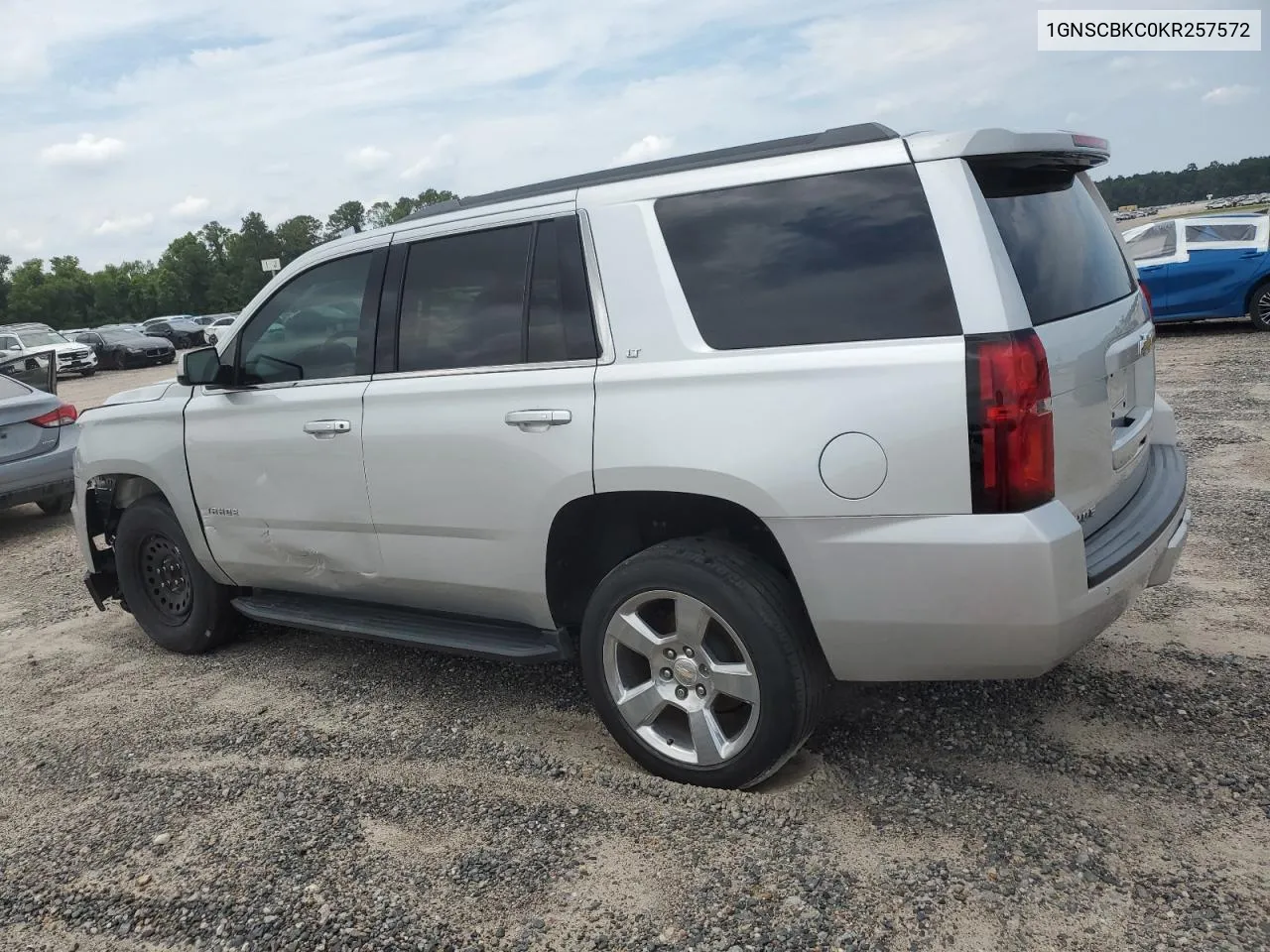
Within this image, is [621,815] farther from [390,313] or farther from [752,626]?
[390,313]

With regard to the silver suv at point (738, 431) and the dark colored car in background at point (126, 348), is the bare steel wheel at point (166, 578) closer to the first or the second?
the silver suv at point (738, 431)

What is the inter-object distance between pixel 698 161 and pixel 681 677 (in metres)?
1.63

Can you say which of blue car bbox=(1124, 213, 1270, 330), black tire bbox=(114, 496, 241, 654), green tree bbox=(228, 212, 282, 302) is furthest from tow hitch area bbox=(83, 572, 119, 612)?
green tree bbox=(228, 212, 282, 302)

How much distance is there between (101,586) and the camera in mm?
5145

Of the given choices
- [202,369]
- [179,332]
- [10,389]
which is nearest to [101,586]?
[202,369]

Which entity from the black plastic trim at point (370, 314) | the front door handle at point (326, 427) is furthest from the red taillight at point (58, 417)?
the black plastic trim at point (370, 314)

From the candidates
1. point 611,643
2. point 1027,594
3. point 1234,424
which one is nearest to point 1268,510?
point 1234,424

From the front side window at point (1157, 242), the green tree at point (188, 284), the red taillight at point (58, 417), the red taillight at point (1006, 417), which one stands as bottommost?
the red taillight at point (58, 417)

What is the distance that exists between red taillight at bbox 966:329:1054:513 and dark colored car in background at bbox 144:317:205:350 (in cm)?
4400

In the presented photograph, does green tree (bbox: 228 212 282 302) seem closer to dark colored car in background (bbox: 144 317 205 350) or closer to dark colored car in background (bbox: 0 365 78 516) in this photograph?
dark colored car in background (bbox: 144 317 205 350)

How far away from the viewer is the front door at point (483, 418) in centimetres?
329

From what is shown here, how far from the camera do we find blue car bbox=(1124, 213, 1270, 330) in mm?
12211

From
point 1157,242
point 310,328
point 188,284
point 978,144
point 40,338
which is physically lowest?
point 1157,242

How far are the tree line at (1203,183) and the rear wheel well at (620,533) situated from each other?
83.6 metres
